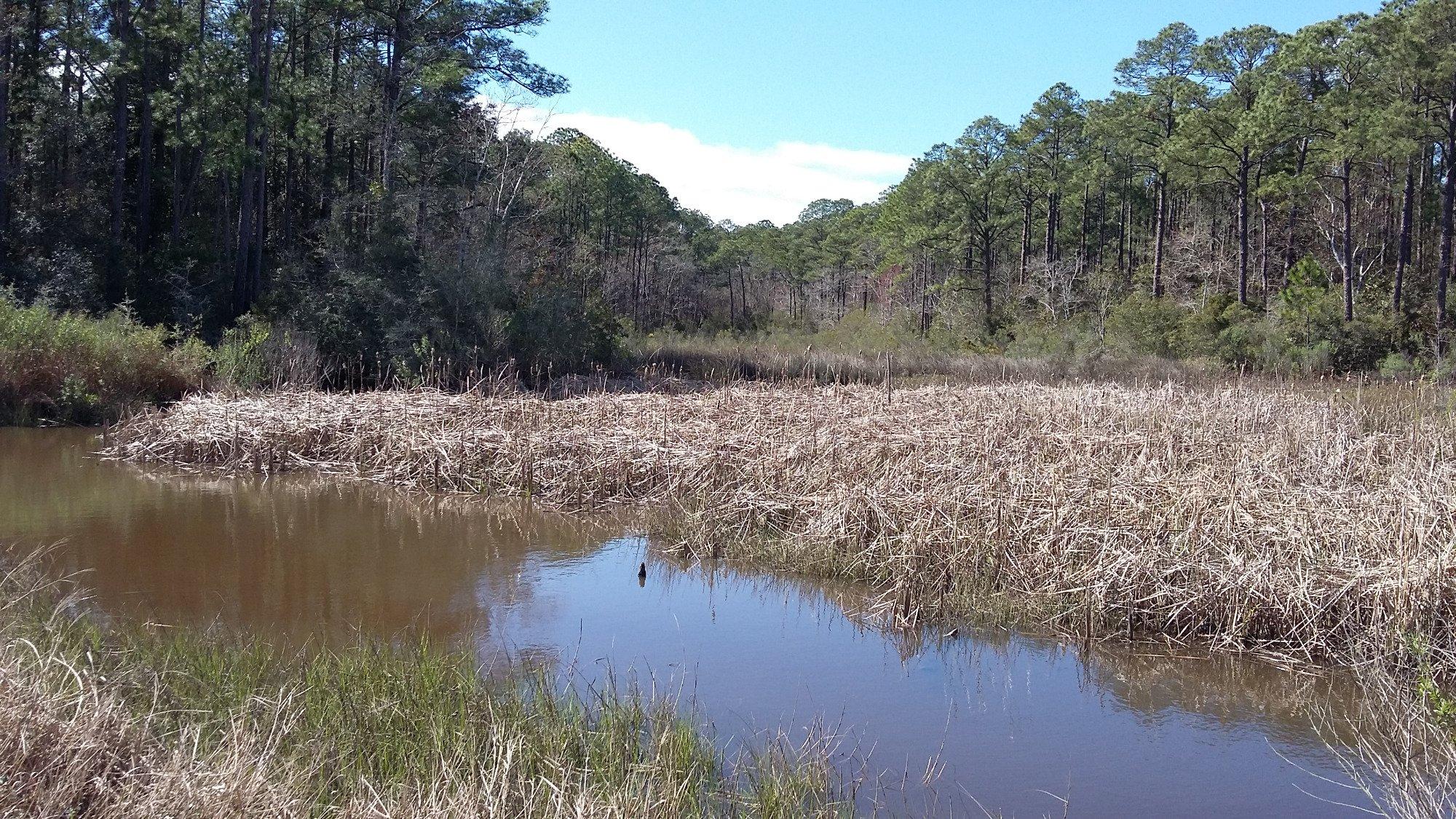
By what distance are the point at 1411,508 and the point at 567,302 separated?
1931cm

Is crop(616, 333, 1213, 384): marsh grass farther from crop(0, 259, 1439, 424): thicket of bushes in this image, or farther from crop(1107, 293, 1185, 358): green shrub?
crop(1107, 293, 1185, 358): green shrub

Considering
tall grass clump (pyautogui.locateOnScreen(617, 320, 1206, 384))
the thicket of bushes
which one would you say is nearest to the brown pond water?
the thicket of bushes

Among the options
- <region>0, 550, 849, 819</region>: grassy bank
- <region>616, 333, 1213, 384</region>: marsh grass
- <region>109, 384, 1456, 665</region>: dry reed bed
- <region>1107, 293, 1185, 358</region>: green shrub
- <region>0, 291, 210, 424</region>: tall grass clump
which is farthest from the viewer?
<region>1107, 293, 1185, 358</region>: green shrub

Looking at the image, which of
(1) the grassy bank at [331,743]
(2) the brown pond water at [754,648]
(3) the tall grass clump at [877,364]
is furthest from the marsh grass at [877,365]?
(1) the grassy bank at [331,743]

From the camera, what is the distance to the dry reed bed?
6871 millimetres

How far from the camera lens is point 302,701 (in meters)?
4.94

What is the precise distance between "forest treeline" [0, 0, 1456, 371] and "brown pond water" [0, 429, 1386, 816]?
11.7 meters

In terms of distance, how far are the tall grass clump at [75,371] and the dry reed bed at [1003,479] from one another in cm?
344

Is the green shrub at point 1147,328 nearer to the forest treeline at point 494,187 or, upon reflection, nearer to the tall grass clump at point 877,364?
the forest treeline at point 494,187

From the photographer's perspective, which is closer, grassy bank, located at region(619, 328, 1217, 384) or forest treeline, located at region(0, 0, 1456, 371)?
forest treeline, located at region(0, 0, 1456, 371)

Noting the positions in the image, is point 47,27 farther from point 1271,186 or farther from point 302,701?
point 1271,186

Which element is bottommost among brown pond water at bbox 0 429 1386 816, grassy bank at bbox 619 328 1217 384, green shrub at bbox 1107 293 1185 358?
A: brown pond water at bbox 0 429 1386 816

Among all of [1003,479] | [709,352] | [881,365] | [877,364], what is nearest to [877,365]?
[877,364]

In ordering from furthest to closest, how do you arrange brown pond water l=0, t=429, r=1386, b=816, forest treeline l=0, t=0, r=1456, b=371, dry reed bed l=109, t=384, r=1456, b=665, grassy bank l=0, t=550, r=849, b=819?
forest treeline l=0, t=0, r=1456, b=371
dry reed bed l=109, t=384, r=1456, b=665
brown pond water l=0, t=429, r=1386, b=816
grassy bank l=0, t=550, r=849, b=819
